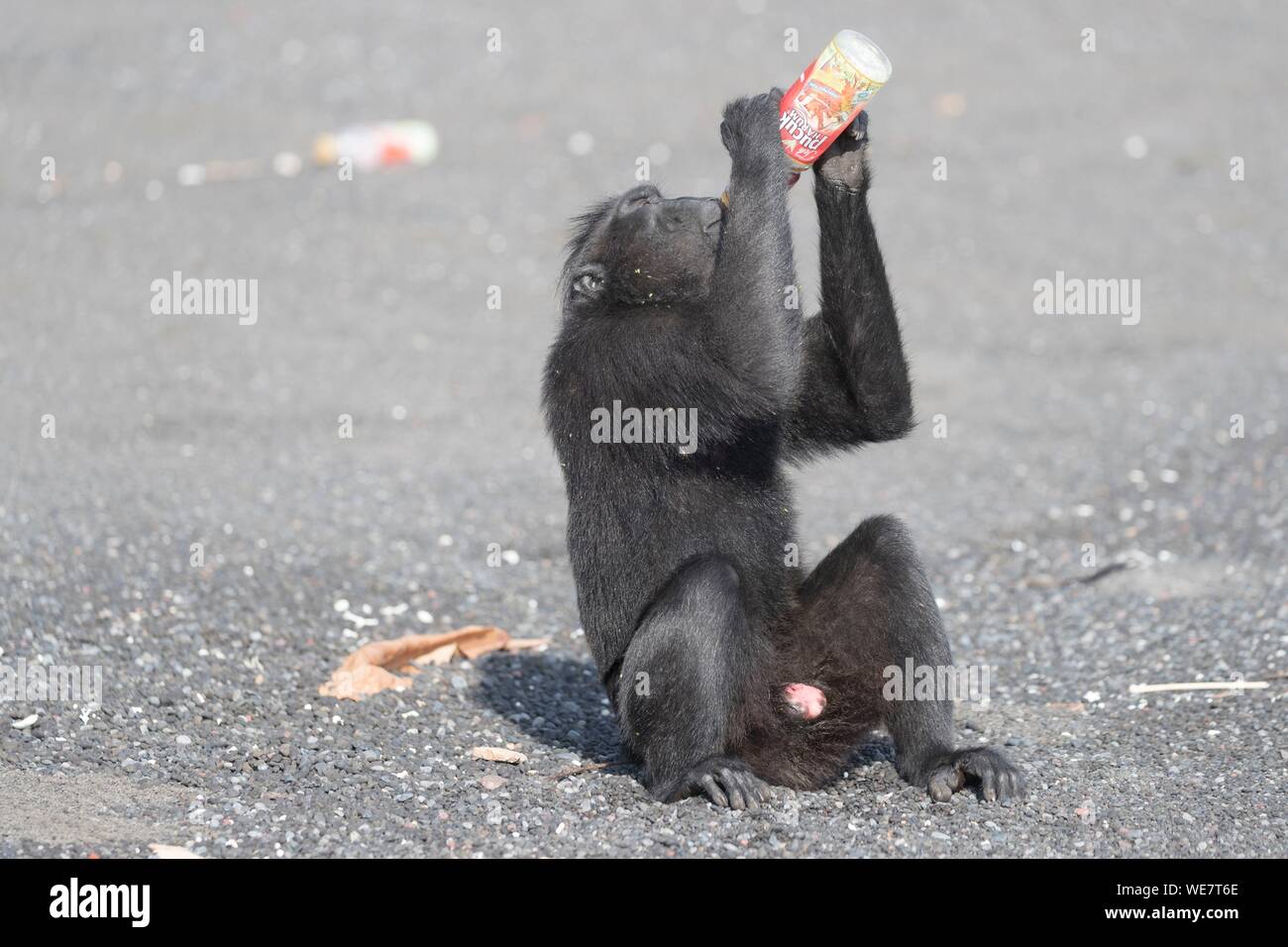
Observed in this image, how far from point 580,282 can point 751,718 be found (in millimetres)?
1803

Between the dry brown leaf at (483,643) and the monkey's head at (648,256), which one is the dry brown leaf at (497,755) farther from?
the monkey's head at (648,256)

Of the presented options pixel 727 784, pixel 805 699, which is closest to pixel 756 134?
pixel 805 699

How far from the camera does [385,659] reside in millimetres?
7059

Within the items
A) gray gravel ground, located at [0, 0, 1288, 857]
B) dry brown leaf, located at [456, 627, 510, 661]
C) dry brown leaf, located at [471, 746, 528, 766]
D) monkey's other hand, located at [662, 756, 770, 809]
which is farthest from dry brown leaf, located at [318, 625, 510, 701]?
monkey's other hand, located at [662, 756, 770, 809]

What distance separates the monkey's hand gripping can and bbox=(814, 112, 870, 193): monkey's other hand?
5.7 inches

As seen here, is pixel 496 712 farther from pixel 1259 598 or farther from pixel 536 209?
pixel 536 209

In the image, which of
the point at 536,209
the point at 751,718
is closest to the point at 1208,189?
the point at 536,209

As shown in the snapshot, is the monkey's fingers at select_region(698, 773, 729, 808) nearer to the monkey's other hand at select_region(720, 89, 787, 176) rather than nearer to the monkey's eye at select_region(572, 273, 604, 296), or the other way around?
the monkey's eye at select_region(572, 273, 604, 296)

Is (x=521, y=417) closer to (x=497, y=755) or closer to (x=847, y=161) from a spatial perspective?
(x=497, y=755)

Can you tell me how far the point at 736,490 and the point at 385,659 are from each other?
Answer: 2308mm

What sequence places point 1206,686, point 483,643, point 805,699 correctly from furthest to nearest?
1. point 483,643
2. point 1206,686
3. point 805,699

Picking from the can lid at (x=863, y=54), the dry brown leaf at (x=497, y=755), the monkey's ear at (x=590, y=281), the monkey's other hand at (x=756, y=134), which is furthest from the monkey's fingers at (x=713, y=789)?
the can lid at (x=863, y=54)

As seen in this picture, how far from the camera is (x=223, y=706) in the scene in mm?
6402

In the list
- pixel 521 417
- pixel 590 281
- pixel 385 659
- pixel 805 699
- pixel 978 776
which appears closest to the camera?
pixel 978 776
